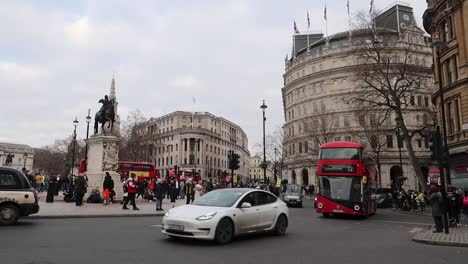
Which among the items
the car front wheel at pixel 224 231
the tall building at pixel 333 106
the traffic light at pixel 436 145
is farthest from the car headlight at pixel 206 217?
the tall building at pixel 333 106

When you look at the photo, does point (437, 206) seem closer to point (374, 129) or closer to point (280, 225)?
point (280, 225)

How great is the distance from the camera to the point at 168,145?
420 ft

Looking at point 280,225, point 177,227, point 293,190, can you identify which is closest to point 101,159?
point 293,190

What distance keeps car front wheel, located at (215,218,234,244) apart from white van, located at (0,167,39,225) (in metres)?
7.18

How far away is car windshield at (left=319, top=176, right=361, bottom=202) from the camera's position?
21.4 meters

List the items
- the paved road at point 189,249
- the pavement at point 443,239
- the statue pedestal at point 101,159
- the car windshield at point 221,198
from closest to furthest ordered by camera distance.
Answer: the paved road at point 189,249 < the car windshield at point 221,198 < the pavement at point 443,239 < the statue pedestal at point 101,159

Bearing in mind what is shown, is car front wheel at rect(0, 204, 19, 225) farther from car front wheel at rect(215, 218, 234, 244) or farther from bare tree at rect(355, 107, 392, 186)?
bare tree at rect(355, 107, 392, 186)

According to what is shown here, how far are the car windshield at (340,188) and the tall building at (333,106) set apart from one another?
44755 mm

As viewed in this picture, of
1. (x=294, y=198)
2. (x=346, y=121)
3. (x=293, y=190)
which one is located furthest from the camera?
(x=346, y=121)

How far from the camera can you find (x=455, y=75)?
105ft

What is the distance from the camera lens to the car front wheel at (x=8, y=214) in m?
13.4

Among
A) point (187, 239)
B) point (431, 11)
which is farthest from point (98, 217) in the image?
point (431, 11)

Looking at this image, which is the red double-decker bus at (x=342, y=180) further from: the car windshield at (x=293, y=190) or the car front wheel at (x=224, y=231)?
the car front wheel at (x=224, y=231)

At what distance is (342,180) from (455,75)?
17236 millimetres
